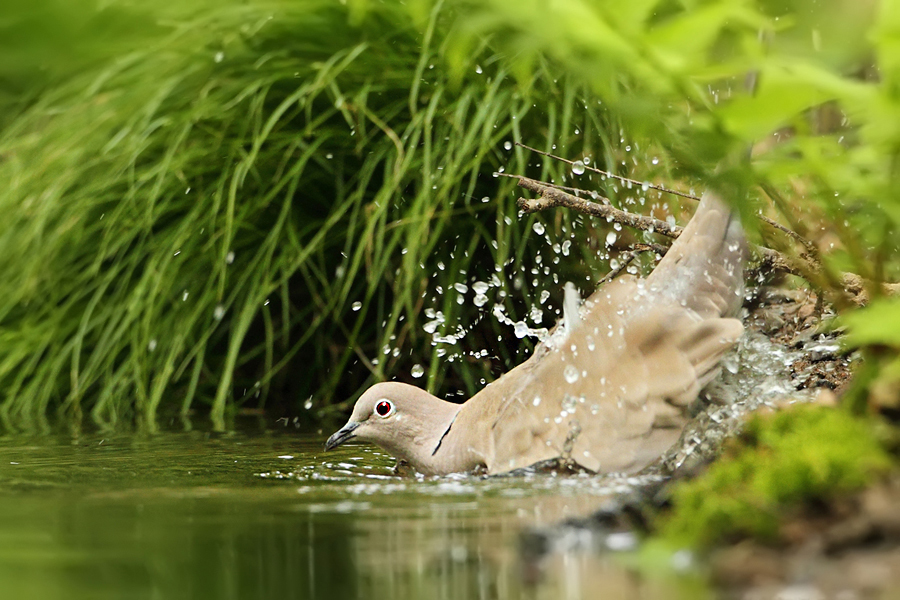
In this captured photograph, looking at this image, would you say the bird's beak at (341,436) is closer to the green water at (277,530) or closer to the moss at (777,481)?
the green water at (277,530)

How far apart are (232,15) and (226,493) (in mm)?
3612

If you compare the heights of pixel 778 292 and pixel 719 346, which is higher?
pixel 778 292

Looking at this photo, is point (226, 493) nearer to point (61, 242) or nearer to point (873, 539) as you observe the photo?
point (873, 539)

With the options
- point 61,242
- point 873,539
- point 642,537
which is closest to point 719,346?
point 642,537

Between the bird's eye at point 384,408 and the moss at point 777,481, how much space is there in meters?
2.11

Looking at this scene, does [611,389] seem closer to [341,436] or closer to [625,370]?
[625,370]

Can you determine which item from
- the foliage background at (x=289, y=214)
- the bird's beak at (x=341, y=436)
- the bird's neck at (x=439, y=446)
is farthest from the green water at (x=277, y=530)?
the foliage background at (x=289, y=214)

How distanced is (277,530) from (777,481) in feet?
4.02

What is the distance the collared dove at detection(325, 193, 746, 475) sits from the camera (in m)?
3.58

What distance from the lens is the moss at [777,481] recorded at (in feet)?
6.33

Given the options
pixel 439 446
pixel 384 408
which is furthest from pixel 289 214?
pixel 439 446

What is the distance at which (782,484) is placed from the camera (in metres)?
1.99

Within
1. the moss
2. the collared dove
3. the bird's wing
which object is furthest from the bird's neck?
the moss

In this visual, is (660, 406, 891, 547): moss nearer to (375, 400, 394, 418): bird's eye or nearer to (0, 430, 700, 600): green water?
(0, 430, 700, 600): green water
